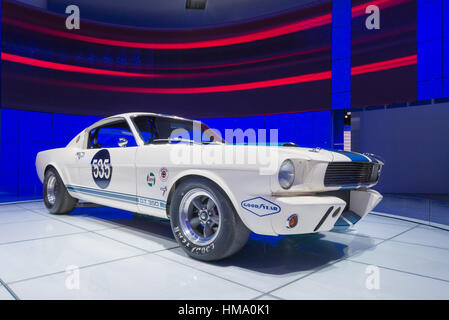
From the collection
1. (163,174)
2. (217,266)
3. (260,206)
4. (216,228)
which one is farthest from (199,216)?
(260,206)

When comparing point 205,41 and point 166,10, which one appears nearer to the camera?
point 205,41

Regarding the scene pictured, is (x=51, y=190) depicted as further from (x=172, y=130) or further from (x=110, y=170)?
(x=172, y=130)

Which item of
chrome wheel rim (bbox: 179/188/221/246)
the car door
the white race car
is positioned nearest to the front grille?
the white race car

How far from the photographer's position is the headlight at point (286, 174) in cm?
223

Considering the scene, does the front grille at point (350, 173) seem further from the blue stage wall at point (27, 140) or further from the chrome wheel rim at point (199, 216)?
the blue stage wall at point (27, 140)

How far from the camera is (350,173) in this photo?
109 inches

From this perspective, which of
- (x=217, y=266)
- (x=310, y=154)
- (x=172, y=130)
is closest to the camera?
(x=310, y=154)

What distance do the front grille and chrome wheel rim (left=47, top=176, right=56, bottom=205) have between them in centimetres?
412

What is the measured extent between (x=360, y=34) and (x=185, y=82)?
15.4 ft

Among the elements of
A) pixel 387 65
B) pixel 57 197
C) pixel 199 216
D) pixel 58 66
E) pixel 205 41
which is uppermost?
pixel 205 41

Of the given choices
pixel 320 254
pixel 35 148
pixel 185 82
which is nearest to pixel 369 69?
pixel 185 82

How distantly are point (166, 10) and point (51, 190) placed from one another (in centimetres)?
732

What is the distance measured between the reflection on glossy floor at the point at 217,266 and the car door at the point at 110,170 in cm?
42
